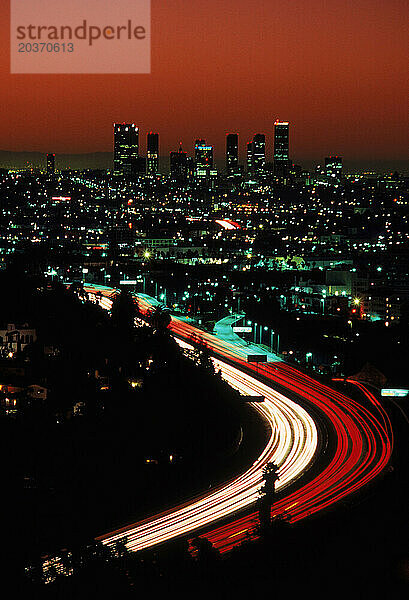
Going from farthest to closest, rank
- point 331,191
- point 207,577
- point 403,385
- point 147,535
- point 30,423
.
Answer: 1. point 331,191
2. point 403,385
3. point 30,423
4. point 147,535
5. point 207,577

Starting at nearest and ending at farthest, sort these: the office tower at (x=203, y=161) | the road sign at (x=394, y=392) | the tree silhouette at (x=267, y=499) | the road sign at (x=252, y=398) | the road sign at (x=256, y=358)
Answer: the tree silhouette at (x=267, y=499) < the road sign at (x=252, y=398) < the road sign at (x=394, y=392) < the road sign at (x=256, y=358) < the office tower at (x=203, y=161)

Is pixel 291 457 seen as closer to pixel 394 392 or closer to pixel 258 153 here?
pixel 394 392

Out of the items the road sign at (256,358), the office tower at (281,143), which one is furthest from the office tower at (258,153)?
the road sign at (256,358)

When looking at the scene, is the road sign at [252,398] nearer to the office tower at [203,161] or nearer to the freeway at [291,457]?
the freeway at [291,457]

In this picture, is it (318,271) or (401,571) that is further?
(318,271)

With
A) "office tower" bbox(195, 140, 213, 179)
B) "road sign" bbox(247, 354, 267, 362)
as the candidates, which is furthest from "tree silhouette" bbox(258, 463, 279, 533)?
"office tower" bbox(195, 140, 213, 179)

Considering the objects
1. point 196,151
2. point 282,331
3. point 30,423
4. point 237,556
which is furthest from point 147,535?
point 196,151

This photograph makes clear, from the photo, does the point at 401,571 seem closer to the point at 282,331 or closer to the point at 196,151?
the point at 282,331
